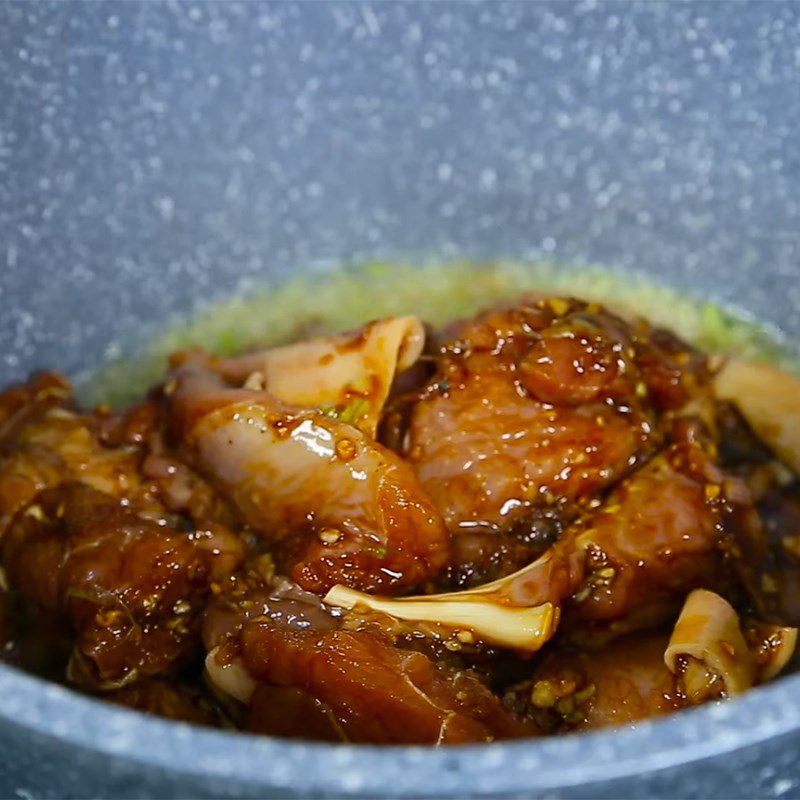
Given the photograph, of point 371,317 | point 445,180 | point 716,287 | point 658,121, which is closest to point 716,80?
point 658,121

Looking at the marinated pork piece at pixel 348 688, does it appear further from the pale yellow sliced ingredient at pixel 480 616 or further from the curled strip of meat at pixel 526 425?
the curled strip of meat at pixel 526 425

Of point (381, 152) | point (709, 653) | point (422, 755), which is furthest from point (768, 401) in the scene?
point (422, 755)

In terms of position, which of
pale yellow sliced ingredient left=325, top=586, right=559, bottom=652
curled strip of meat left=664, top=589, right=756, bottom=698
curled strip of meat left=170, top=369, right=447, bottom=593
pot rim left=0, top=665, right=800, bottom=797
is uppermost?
pot rim left=0, top=665, right=800, bottom=797

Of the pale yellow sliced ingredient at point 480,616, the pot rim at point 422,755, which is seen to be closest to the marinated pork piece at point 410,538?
the pale yellow sliced ingredient at point 480,616

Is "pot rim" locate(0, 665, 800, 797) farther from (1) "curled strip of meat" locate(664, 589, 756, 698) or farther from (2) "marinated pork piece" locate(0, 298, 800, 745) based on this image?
(1) "curled strip of meat" locate(664, 589, 756, 698)

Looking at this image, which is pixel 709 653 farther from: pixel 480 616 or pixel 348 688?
pixel 348 688

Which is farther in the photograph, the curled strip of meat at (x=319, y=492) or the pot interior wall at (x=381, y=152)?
the pot interior wall at (x=381, y=152)

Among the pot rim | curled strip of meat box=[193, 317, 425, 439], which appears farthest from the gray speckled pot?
the pot rim
